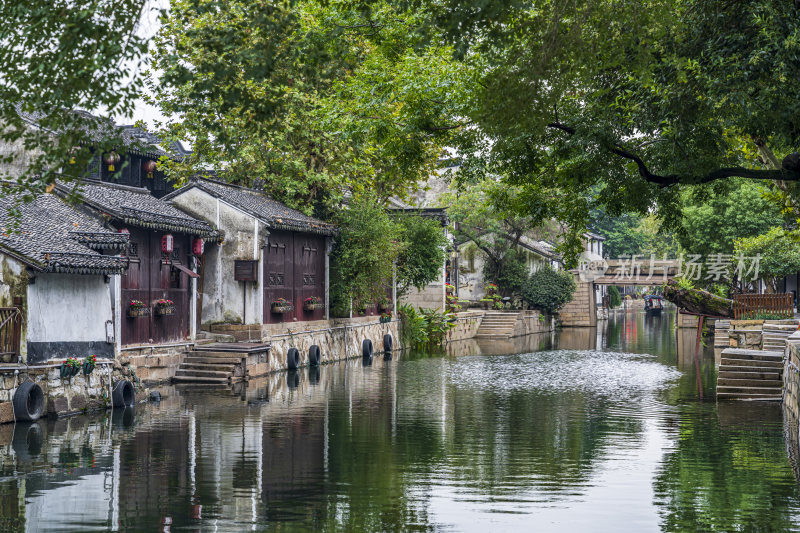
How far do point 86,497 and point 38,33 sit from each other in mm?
5742

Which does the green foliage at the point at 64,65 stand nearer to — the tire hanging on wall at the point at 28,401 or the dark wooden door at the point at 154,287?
the tire hanging on wall at the point at 28,401

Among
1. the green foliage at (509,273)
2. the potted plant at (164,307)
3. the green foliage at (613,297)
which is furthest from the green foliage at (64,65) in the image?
the green foliage at (613,297)

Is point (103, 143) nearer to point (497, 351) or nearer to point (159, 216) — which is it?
point (159, 216)

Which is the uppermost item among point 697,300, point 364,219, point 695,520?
point 364,219

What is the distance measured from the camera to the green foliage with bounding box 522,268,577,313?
180 ft

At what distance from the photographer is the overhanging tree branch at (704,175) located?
13844mm

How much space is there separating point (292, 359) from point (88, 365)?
36.1 ft

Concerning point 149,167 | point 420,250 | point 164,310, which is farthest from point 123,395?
point 420,250

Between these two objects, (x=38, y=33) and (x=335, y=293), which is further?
(x=335, y=293)

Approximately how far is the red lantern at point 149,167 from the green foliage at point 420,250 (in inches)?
394

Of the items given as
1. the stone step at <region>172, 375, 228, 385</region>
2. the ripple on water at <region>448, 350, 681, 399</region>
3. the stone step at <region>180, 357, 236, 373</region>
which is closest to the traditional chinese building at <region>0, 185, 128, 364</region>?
the stone step at <region>172, 375, 228, 385</region>

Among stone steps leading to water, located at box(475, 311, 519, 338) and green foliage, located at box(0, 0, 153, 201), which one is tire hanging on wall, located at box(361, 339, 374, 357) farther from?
green foliage, located at box(0, 0, 153, 201)

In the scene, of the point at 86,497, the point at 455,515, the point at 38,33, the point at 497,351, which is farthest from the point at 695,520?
the point at 497,351

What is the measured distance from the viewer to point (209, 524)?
33.6 ft
